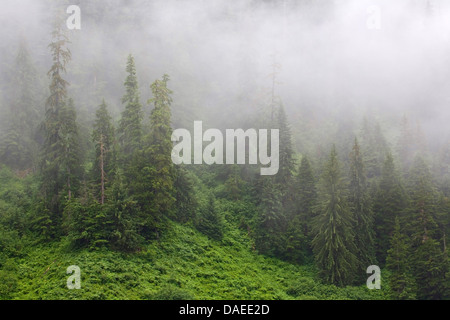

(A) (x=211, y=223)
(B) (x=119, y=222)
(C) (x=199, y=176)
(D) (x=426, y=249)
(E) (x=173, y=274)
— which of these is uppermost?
(C) (x=199, y=176)

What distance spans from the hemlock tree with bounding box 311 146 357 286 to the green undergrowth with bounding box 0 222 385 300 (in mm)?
1571

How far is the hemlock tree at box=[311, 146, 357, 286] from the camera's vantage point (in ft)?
106

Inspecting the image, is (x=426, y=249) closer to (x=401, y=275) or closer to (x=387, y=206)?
(x=401, y=275)

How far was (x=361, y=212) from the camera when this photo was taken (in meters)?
37.0

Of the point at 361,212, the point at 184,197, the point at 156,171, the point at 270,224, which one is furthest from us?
the point at 270,224

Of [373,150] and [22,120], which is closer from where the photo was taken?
[22,120]

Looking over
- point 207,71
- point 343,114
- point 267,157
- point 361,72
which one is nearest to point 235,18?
point 207,71

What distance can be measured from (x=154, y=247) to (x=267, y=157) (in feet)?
72.9

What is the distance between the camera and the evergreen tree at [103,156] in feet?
99.7

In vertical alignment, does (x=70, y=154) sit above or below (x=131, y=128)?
below

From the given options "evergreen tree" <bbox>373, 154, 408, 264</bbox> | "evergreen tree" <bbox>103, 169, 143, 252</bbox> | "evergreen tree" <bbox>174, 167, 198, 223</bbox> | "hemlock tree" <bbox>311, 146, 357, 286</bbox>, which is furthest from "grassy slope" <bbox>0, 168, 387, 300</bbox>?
"evergreen tree" <bbox>373, 154, 408, 264</bbox>

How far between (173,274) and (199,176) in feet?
79.6

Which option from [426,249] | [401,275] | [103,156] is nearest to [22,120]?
[103,156]
